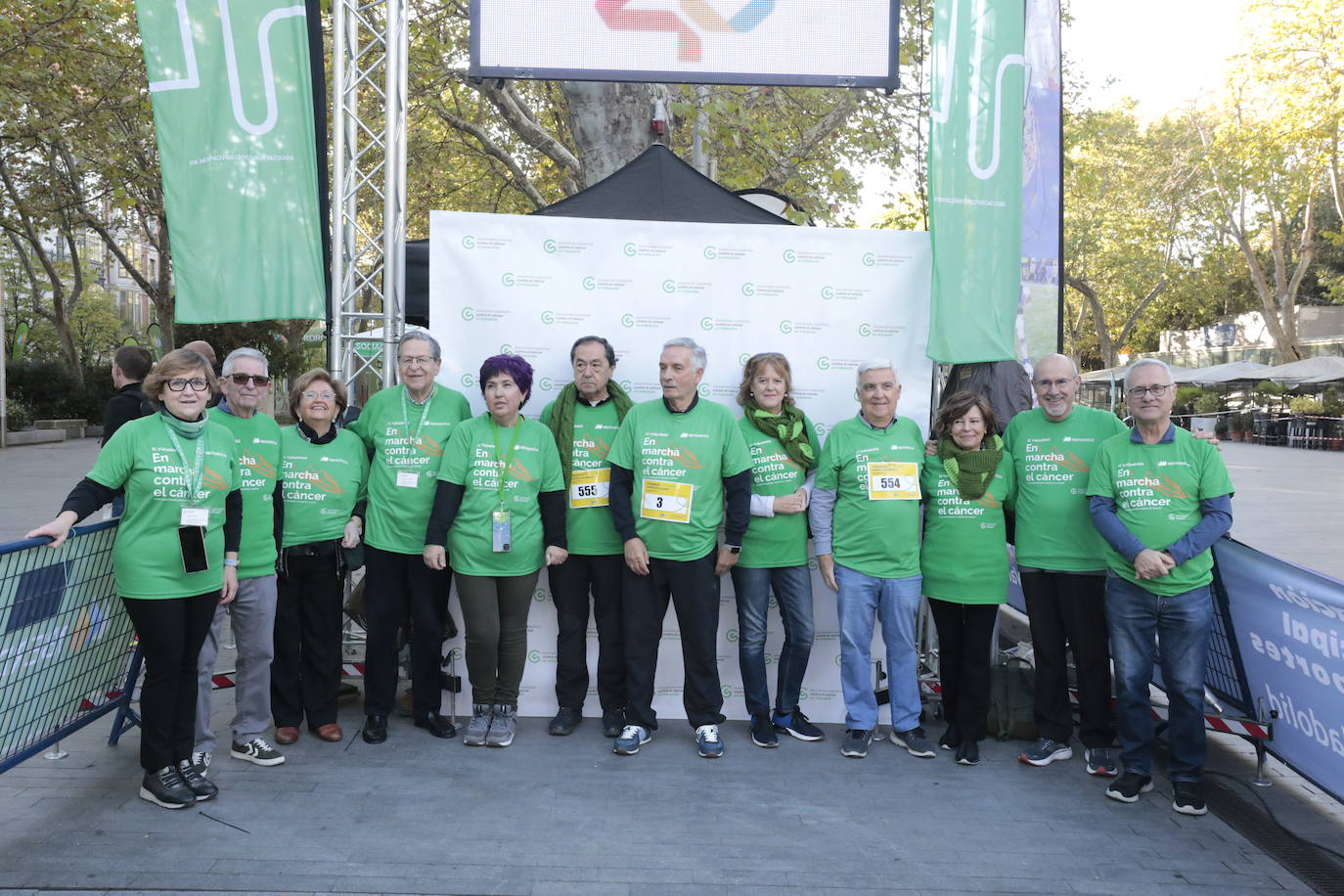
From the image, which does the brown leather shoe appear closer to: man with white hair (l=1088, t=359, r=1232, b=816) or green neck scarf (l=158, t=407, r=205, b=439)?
green neck scarf (l=158, t=407, r=205, b=439)

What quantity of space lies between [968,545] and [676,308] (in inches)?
71.8

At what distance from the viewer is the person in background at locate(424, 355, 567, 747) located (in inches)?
170

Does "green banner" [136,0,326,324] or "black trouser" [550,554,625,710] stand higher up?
"green banner" [136,0,326,324]

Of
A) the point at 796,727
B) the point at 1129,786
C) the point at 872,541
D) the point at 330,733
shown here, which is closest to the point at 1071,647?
the point at 1129,786

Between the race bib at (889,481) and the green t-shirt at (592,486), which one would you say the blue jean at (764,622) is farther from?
the green t-shirt at (592,486)

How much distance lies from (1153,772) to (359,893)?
3.31 metres

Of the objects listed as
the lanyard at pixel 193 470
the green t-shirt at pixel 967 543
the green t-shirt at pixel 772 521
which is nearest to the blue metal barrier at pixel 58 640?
the lanyard at pixel 193 470

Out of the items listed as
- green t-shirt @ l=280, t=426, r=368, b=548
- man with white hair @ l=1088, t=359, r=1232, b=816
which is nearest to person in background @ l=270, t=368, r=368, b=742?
green t-shirt @ l=280, t=426, r=368, b=548

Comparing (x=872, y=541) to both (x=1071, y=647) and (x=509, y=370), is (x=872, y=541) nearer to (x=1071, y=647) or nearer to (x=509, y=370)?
(x=1071, y=647)

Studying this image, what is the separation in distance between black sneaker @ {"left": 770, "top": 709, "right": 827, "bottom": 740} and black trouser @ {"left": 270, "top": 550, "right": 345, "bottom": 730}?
2079mm

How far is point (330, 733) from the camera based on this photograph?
4488 millimetres

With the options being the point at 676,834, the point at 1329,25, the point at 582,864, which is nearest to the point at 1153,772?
the point at 676,834

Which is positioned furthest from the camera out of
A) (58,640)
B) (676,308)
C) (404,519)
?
(676,308)

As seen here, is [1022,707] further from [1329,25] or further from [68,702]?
[1329,25]
